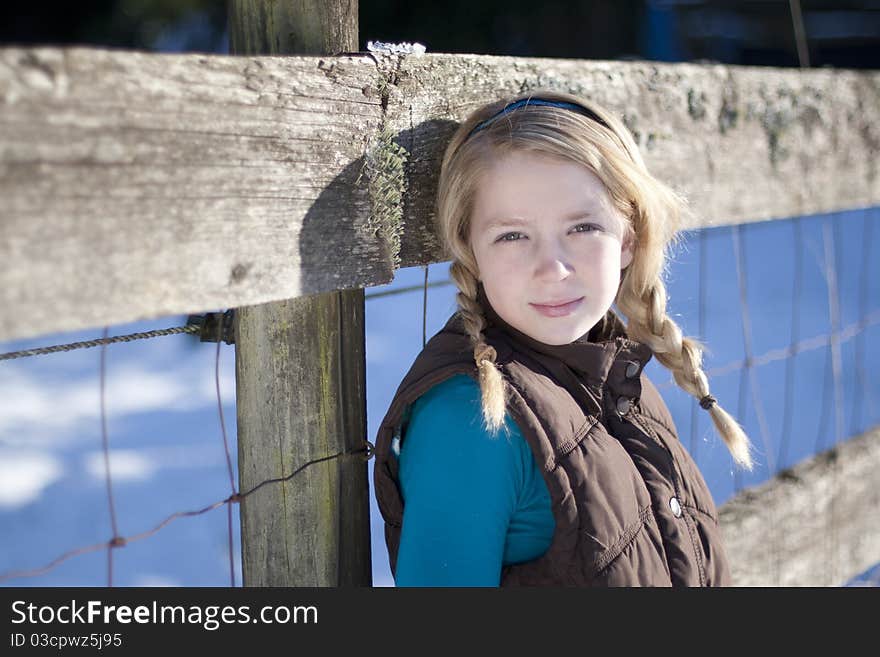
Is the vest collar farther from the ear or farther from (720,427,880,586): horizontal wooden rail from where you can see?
(720,427,880,586): horizontal wooden rail

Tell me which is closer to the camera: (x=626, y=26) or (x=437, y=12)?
(x=437, y=12)

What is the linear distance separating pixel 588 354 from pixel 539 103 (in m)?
0.33

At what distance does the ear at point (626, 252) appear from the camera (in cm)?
135

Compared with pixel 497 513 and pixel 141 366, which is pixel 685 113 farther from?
pixel 141 366

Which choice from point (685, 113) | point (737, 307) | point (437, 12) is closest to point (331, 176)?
point (685, 113)

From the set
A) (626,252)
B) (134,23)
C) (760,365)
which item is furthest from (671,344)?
(134,23)

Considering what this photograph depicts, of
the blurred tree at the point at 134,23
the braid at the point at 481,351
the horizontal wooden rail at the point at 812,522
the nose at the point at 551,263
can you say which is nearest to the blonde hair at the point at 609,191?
the braid at the point at 481,351

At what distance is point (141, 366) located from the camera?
4219 mm

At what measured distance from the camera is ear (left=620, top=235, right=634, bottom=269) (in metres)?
1.35

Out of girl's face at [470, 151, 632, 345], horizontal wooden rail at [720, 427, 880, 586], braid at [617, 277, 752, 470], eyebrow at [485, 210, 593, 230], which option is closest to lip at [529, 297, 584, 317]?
girl's face at [470, 151, 632, 345]

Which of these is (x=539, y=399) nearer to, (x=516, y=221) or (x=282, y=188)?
(x=516, y=221)

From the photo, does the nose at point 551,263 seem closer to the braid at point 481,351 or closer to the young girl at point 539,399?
the young girl at point 539,399

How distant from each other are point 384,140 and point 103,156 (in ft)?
1.32

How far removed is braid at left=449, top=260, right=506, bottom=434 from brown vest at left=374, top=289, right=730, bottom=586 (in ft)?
0.06
